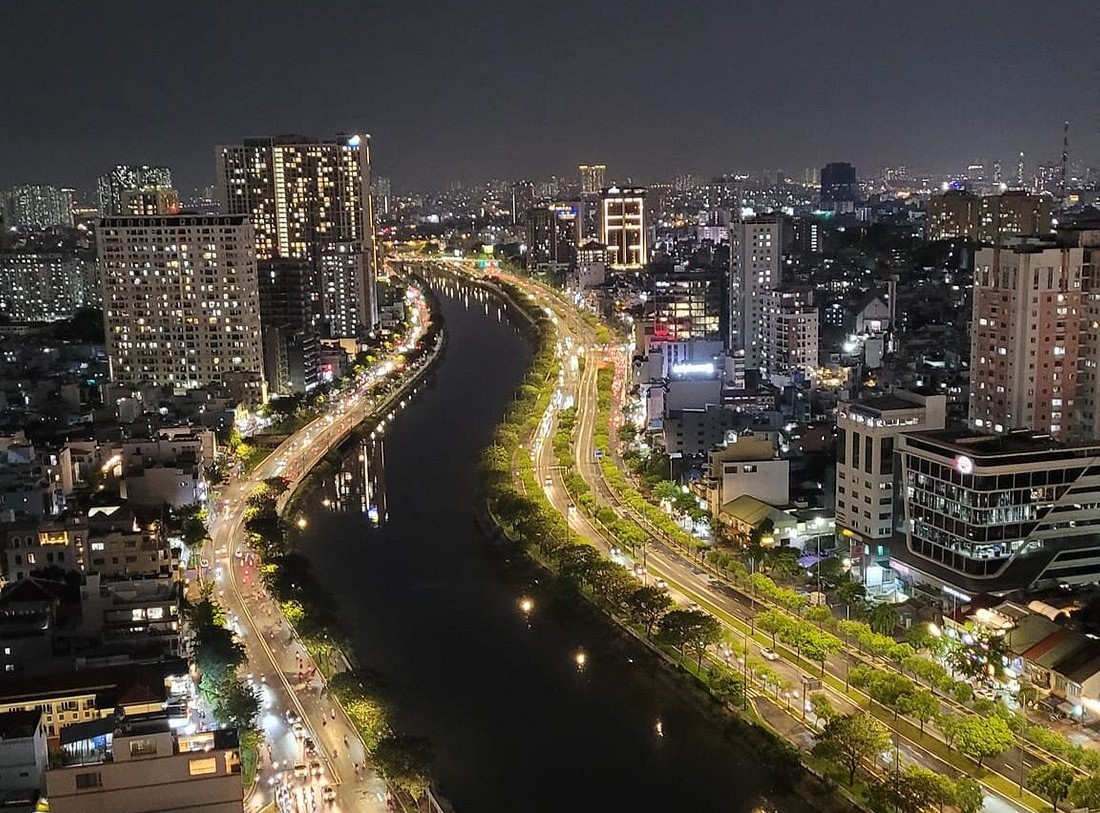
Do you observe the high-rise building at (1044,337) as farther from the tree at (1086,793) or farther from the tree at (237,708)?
the tree at (237,708)

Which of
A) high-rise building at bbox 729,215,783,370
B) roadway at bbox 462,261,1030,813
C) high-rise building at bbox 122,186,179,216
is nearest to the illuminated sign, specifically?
roadway at bbox 462,261,1030,813

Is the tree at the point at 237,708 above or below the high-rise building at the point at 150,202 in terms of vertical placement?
below

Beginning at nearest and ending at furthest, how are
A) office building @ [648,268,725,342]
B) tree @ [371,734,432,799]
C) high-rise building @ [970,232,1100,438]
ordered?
tree @ [371,734,432,799]
high-rise building @ [970,232,1100,438]
office building @ [648,268,725,342]

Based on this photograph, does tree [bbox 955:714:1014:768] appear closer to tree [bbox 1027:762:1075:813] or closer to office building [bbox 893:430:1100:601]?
tree [bbox 1027:762:1075:813]

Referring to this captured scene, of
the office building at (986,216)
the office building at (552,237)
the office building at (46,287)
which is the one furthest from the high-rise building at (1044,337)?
the office building at (552,237)

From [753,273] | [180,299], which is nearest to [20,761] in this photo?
[180,299]

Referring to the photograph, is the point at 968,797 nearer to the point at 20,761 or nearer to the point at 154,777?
the point at 154,777
